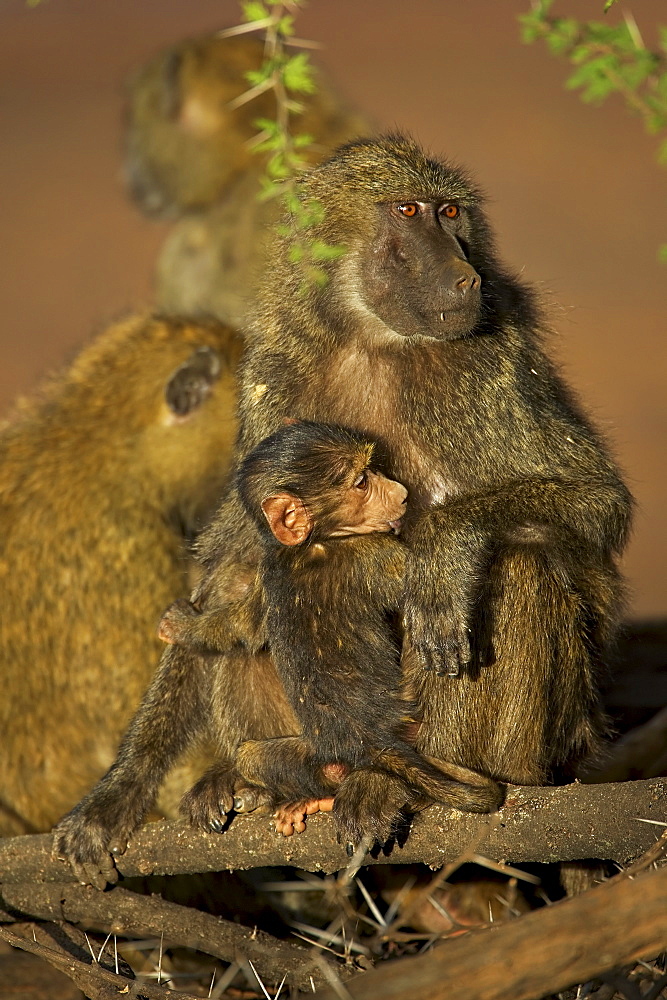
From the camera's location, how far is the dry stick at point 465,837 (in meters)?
2.67

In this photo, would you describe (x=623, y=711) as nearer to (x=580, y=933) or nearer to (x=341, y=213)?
(x=341, y=213)

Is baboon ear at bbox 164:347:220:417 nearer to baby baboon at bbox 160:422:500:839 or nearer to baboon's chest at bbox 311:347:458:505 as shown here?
baboon's chest at bbox 311:347:458:505

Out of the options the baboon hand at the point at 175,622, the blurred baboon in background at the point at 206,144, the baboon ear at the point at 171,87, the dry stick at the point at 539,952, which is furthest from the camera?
the baboon ear at the point at 171,87

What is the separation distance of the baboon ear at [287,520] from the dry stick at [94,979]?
105 centimetres

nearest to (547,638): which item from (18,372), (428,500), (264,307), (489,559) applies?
(489,559)

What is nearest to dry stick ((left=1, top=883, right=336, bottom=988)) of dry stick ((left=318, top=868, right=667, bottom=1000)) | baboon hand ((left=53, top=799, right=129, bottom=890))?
baboon hand ((left=53, top=799, right=129, bottom=890))

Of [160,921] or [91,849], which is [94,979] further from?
[91,849]

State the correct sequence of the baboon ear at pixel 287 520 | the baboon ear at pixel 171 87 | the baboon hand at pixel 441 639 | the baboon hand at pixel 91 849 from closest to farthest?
1. the baboon hand at pixel 441 639
2. the baboon ear at pixel 287 520
3. the baboon hand at pixel 91 849
4. the baboon ear at pixel 171 87

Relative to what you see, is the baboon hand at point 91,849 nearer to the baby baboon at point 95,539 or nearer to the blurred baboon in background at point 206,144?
the baby baboon at point 95,539

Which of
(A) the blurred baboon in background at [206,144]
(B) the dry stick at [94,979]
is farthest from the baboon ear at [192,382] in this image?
(A) the blurred baboon in background at [206,144]

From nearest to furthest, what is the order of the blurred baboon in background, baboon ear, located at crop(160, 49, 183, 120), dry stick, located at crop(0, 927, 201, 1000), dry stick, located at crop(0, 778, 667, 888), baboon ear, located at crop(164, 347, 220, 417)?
dry stick, located at crop(0, 778, 667, 888) → dry stick, located at crop(0, 927, 201, 1000) → baboon ear, located at crop(164, 347, 220, 417) → the blurred baboon in background → baboon ear, located at crop(160, 49, 183, 120)

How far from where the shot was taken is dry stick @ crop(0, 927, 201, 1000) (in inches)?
111

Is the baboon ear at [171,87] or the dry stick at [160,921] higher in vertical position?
the baboon ear at [171,87]

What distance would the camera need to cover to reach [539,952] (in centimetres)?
185
